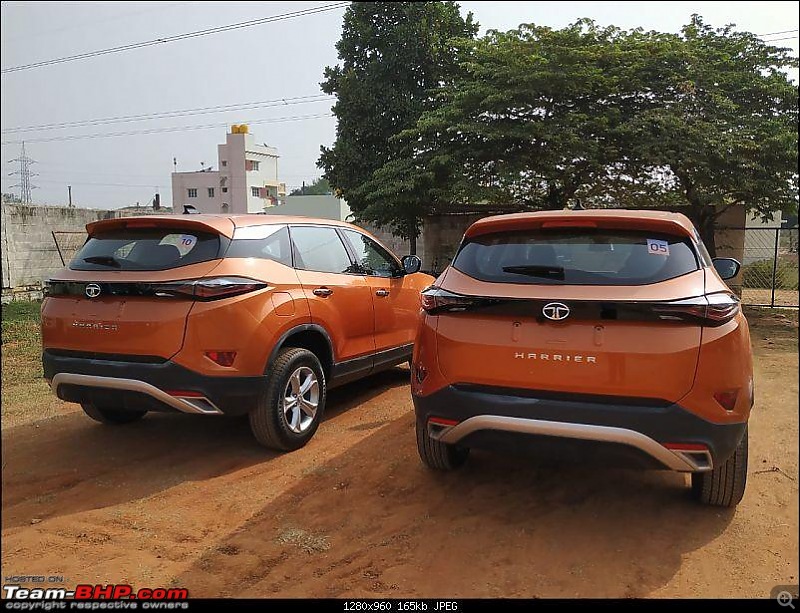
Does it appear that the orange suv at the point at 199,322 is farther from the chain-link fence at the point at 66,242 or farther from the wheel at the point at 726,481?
the chain-link fence at the point at 66,242

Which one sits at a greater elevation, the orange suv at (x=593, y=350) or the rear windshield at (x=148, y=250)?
the rear windshield at (x=148, y=250)

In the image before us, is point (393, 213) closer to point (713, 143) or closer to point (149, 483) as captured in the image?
point (713, 143)

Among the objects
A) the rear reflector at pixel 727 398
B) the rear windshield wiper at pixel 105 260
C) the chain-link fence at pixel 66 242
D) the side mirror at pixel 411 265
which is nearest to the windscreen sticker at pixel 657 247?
the rear reflector at pixel 727 398

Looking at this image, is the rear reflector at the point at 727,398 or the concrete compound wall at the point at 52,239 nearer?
the rear reflector at the point at 727,398

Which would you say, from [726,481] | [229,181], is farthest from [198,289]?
[229,181]

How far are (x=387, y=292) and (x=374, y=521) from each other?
2.65 m

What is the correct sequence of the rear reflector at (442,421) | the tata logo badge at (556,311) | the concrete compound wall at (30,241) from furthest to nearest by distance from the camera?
the concrete compound wall at (30,241)
the rear reflector at (442,421)
the tata logo badge at (556,311)

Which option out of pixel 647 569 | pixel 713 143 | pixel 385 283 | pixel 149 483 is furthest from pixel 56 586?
pixel 713 143

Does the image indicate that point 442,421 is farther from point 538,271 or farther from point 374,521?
point 538,271

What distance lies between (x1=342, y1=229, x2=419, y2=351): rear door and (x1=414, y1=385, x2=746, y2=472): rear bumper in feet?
8.42

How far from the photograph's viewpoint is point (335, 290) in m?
5.08

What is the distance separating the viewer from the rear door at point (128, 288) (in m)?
4.00

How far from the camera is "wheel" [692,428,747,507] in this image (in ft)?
10.7

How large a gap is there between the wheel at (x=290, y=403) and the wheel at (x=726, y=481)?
103 inches
